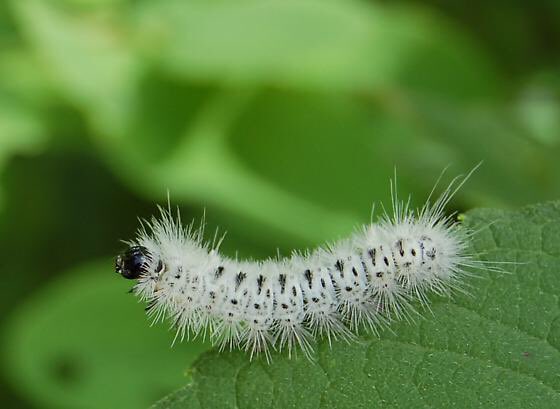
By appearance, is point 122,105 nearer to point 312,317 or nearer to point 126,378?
point 126,378

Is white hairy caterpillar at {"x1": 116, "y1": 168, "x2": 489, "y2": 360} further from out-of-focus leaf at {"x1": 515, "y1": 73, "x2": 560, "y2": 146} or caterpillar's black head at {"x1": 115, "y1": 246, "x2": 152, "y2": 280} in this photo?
out-of-focus leaf at {"x1": 515, "y1": 73, "x2": 560, "y2": 146}

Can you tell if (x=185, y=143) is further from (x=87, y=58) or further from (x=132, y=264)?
(x=132, y=264)

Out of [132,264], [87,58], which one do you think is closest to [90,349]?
[132,264]

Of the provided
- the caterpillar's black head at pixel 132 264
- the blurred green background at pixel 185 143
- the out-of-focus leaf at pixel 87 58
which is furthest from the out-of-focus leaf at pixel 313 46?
the caterpillar's black head at pixel 132 264

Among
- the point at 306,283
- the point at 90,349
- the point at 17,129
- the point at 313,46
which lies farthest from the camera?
the point at 313,46

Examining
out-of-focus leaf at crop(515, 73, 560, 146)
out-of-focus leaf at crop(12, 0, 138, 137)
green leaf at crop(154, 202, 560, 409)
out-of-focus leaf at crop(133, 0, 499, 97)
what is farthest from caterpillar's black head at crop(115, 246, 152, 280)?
out-of-focus leaf at crop(515, 73, 560, 146)

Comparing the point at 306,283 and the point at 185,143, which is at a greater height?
the point at 185,143
